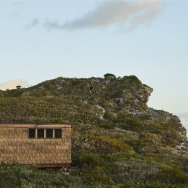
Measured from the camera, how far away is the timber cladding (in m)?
17.8

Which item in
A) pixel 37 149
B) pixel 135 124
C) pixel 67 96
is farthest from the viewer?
pixel 67 96

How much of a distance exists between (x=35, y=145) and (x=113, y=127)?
18281 mm

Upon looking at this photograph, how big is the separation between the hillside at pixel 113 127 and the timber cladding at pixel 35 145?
1873 millimetres

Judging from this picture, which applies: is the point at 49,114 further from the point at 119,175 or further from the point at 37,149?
the point at 119,175

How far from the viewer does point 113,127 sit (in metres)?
35.1

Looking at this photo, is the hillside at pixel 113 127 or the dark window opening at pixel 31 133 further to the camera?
the dark window opening at pixel 31 133

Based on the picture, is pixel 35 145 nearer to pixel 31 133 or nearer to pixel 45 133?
pixel 31 133

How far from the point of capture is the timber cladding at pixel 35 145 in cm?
1780

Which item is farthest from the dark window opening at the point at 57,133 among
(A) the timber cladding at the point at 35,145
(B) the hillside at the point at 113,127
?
(B) the hillside at the point at 113,127

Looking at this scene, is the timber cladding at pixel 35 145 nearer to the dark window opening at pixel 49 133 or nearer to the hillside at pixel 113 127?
the dark window opening at pixel 49 133

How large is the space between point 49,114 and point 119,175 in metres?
22.5

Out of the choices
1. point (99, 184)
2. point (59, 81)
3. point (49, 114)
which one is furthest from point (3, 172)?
point (59, 81)

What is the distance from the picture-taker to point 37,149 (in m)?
18.1

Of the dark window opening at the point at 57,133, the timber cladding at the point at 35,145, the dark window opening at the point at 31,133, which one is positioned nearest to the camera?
the timber cladding at the point at 35,145
